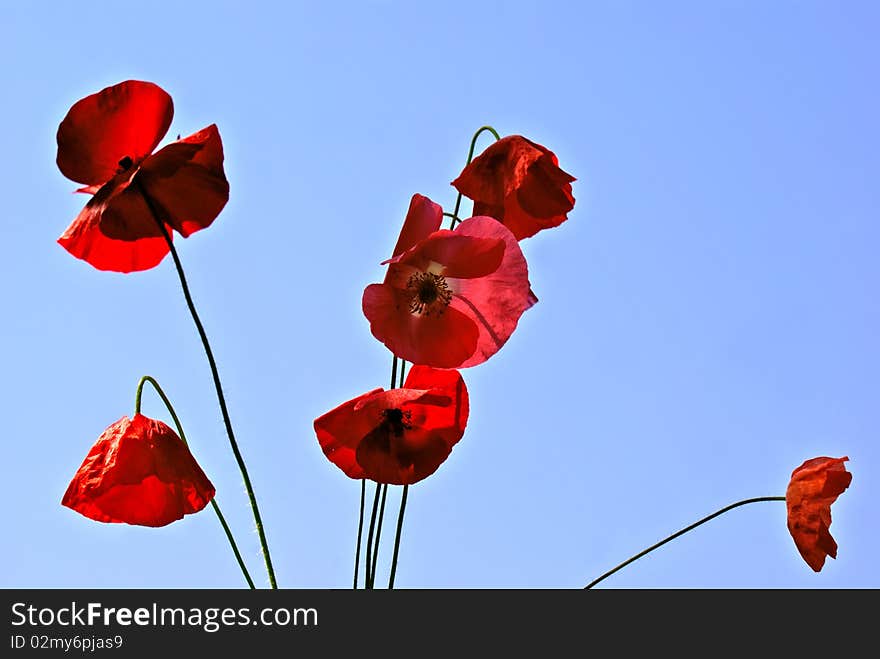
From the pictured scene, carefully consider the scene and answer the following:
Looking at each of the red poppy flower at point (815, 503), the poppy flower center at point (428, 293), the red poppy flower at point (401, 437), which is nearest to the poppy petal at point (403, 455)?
the red poppy flower at point (401, 437)

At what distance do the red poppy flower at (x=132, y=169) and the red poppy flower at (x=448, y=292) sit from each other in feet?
0.57

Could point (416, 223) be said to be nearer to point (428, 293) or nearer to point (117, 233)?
point (428, 293)

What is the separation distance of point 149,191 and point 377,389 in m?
0.27

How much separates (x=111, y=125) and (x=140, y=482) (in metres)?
0.31

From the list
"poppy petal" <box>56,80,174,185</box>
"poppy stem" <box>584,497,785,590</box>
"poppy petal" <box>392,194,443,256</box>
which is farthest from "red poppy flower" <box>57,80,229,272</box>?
"poppy stem" <box>584,497,785,590</box>

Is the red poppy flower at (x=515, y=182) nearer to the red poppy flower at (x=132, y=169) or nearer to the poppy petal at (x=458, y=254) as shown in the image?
the poppy petal at (x=458, y=254)

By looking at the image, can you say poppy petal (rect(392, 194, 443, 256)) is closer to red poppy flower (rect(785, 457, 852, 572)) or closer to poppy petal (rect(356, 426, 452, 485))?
poppy petal (rect(356, 426, 452, 485))

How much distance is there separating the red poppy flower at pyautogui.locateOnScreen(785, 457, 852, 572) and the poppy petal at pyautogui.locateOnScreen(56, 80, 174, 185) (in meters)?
0.66

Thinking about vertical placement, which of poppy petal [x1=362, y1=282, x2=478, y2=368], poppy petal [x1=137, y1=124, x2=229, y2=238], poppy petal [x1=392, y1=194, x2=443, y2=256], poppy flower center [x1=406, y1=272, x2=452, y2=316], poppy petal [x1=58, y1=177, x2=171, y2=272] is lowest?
poppy petal [x1=362, y1=282, x2=478, y2=368]

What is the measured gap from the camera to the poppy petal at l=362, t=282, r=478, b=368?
0.96 m
